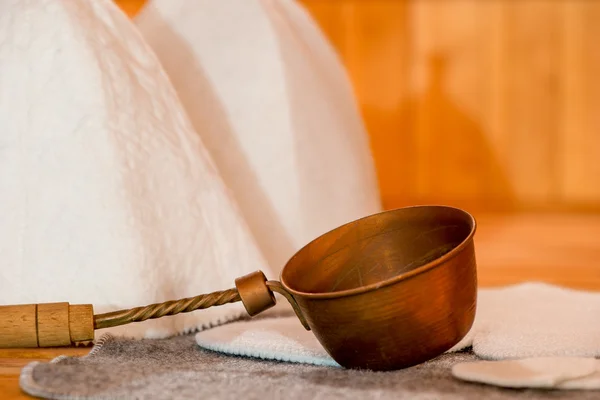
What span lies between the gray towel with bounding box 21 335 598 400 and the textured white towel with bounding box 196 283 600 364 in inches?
0.8

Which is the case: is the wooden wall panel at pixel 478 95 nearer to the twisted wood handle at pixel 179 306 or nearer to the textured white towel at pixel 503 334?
the textured white towel at pixel 503 334

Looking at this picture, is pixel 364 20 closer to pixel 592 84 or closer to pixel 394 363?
pixel 592 84

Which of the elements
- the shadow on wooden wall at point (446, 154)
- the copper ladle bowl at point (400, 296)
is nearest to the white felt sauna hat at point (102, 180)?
the copper ladle bowl at point (400, 296)

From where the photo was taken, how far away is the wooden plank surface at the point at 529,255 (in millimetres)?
797

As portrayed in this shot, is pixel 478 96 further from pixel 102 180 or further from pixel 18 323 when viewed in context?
pixel 18 323

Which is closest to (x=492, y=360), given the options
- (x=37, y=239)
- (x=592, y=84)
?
(x=37, y=239)

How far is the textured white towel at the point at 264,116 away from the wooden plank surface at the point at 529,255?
36 cm

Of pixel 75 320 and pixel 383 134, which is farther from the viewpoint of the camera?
pixel 383 134

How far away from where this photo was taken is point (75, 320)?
0.77 metres

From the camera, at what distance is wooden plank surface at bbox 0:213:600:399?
2.62ft

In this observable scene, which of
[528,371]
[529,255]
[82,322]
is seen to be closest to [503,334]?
[528,371]

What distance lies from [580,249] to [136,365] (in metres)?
1.33

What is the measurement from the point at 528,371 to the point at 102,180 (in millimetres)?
498

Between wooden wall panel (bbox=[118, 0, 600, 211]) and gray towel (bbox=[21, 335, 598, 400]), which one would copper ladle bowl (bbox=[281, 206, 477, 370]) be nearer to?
gray towel (bbox=[21, 335, 598, 400])
